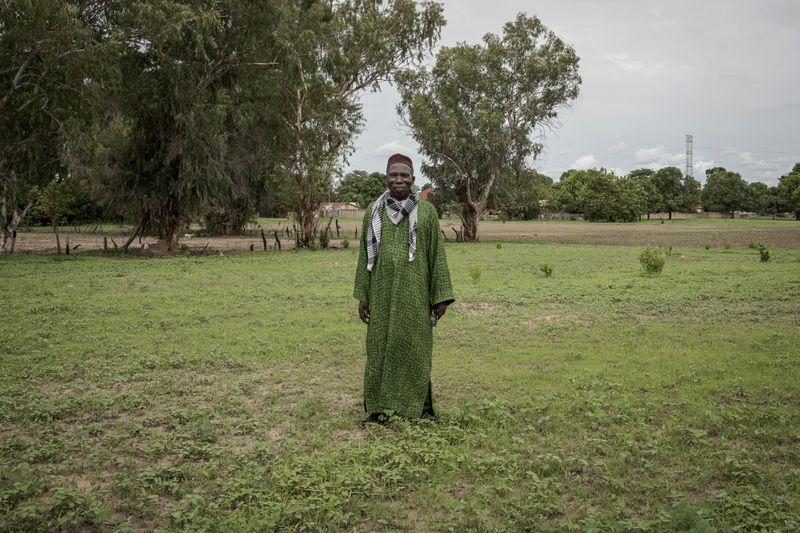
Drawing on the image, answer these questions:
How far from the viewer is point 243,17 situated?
24781mm

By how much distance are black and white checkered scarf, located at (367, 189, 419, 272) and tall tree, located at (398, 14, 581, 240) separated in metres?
30.0

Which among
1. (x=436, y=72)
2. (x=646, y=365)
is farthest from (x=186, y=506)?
(x=436, y=72)

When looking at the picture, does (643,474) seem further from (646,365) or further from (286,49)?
(286,49)

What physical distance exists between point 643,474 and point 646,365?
11.5ft

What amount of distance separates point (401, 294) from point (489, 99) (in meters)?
32.8

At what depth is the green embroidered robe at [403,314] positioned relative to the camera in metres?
5.75

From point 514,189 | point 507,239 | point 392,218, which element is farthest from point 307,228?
point 392,218

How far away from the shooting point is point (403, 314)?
5742 millimetres

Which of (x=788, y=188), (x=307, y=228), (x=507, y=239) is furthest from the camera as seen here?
(x=788, y=188)

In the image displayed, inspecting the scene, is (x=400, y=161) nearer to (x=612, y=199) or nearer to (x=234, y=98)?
(x=234, y=98)

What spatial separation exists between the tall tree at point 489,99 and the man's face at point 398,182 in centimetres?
3002

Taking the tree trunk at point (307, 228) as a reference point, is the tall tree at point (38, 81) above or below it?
above

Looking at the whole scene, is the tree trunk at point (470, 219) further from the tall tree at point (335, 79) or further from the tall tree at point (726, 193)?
the tall tree at point (726, 193)

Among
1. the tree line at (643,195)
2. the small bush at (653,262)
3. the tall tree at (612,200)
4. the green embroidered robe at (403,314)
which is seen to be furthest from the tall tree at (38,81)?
the tall tree at (612,200)
